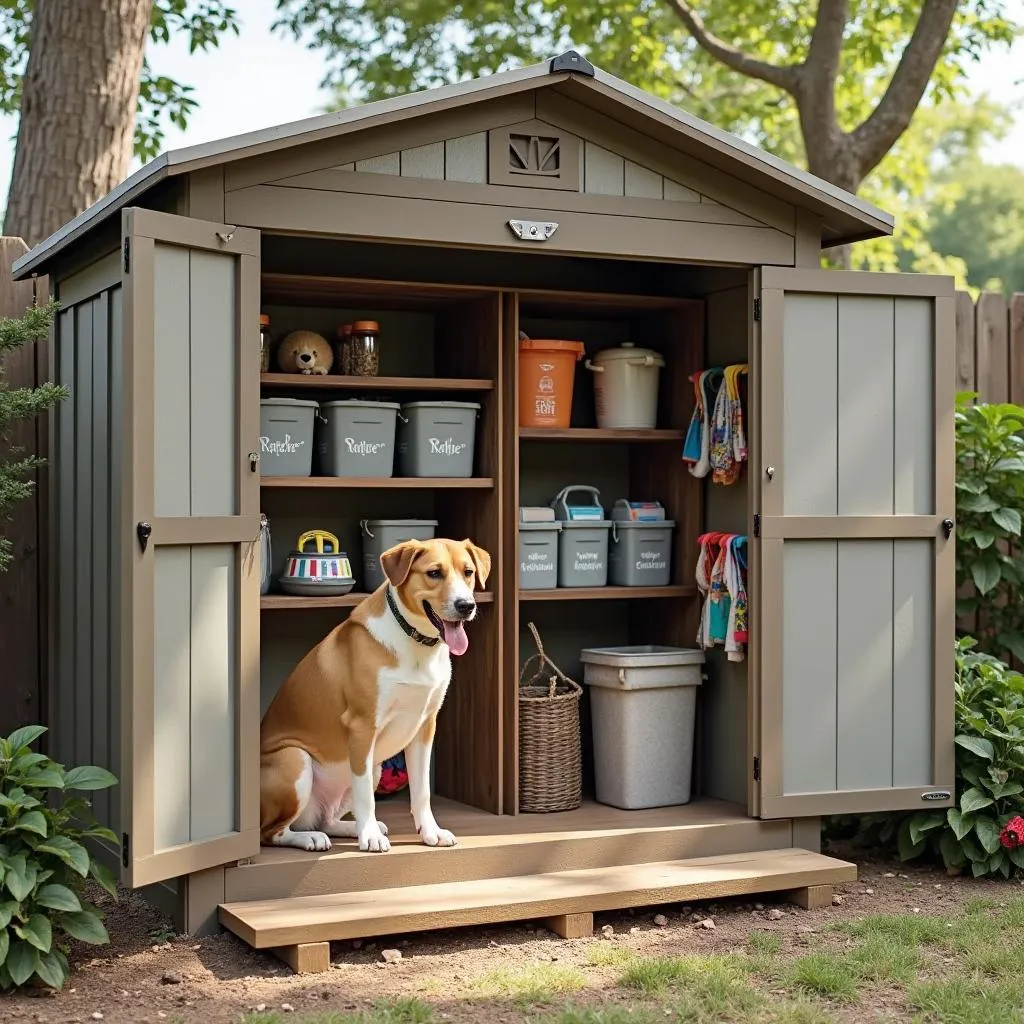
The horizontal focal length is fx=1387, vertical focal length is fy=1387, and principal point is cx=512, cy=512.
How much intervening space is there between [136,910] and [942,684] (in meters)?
3.03

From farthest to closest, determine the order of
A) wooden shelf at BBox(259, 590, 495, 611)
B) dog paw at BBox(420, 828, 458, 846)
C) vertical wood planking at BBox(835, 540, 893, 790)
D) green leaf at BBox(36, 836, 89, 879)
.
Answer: vertical wood planking at BBox(835, 540, 893, 790) → wooden shelf at BBox(259, 590, 495, 611) → dog paw at BBox(420, 828, 458, 846) → green leaf at BBox(36, 836, 89, 879)

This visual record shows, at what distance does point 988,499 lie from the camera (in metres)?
6.16

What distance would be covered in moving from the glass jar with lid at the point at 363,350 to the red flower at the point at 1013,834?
287cm

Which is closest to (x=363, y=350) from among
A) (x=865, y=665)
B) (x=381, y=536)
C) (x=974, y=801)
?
(x=381, y=536)

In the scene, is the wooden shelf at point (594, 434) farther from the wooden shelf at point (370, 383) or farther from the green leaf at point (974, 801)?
the green leaf at point (974, 801)

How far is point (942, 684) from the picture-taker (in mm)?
5246

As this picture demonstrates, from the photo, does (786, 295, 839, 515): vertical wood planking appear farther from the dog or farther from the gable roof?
the dog

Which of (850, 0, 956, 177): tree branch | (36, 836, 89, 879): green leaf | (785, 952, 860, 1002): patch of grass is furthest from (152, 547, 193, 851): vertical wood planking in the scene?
(850, 0, 956, 177): tree branch

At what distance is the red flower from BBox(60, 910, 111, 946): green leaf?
3154mm

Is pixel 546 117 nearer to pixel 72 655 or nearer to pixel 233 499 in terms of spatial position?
pixel 233 499

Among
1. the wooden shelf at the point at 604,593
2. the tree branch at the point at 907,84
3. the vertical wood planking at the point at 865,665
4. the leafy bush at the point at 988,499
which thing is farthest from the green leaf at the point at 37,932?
the tree branch at the point at 907,84

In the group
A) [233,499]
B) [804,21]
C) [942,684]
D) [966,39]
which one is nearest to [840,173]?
[966,39]

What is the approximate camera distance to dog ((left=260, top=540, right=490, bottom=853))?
4.56 meters

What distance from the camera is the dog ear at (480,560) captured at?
4742 millimetres
